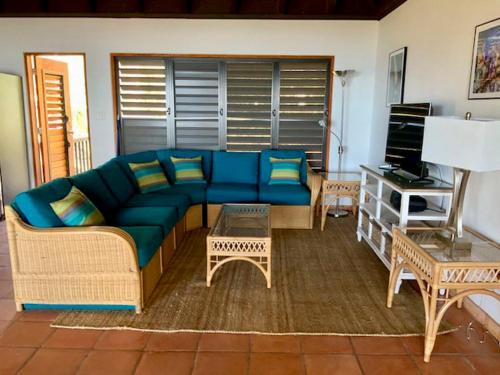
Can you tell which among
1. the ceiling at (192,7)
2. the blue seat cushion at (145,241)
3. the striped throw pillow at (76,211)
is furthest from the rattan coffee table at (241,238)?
the ceiling at (192,7)

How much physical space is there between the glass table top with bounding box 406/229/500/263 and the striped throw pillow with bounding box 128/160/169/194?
8.83 feet

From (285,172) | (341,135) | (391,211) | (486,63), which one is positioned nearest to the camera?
(486,63)

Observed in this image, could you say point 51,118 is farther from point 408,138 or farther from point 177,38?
point 408,138

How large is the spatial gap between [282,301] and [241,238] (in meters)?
0.52

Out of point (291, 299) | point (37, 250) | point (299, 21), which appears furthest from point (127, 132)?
point (291, 299)

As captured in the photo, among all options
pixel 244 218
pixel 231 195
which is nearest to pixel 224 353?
pixel 244 218

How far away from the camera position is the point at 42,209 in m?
2.48

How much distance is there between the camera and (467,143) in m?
2.13

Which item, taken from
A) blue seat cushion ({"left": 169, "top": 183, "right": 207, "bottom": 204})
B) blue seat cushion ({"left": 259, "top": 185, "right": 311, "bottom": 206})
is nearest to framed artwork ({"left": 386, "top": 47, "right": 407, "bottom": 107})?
blue seat cushion ({"left": 259, "top": 185, "right": 311, "bottom": 206})

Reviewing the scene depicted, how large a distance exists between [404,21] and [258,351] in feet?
11.8

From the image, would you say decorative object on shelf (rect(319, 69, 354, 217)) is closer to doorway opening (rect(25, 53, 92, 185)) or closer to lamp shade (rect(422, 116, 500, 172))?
lamp shade (rect(422, 116, 500, 172))

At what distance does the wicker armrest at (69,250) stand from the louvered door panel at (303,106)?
313cm

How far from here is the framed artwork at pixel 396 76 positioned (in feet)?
13.3

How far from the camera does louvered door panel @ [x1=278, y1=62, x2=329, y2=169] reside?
5.01 m
